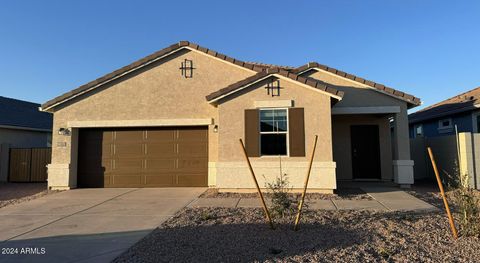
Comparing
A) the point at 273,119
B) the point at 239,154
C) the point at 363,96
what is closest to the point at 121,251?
the point at 239,154

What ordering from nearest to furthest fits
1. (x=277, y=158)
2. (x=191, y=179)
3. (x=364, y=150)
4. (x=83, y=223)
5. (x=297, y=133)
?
(x=83, y=223) → (x=297, y=133) → (x=277, y=158) → (x=191, y=179) → (x=364, y=150)

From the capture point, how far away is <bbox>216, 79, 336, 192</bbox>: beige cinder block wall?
408 inches

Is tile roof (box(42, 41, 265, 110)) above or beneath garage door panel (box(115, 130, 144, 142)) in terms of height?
above

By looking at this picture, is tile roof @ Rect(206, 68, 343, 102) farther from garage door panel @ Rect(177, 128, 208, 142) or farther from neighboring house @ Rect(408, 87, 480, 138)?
neighboring house @ Rect(408, 87, 480, 138)

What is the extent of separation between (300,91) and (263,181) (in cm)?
318

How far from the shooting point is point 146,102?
1248 centimetres

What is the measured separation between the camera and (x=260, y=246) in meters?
5.35

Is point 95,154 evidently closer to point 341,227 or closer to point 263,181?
point 263,181

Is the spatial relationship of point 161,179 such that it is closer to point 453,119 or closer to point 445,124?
point 453,119

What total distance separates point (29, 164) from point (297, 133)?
1276 cm

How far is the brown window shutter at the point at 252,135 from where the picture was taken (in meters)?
10.5

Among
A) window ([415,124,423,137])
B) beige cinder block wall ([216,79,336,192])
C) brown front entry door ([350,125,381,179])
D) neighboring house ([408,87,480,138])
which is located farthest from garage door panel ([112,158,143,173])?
window ([415,124,423,137])

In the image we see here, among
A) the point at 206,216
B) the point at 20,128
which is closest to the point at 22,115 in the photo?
the point at 20,128

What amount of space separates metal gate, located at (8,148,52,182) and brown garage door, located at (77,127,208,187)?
11.9 feet
